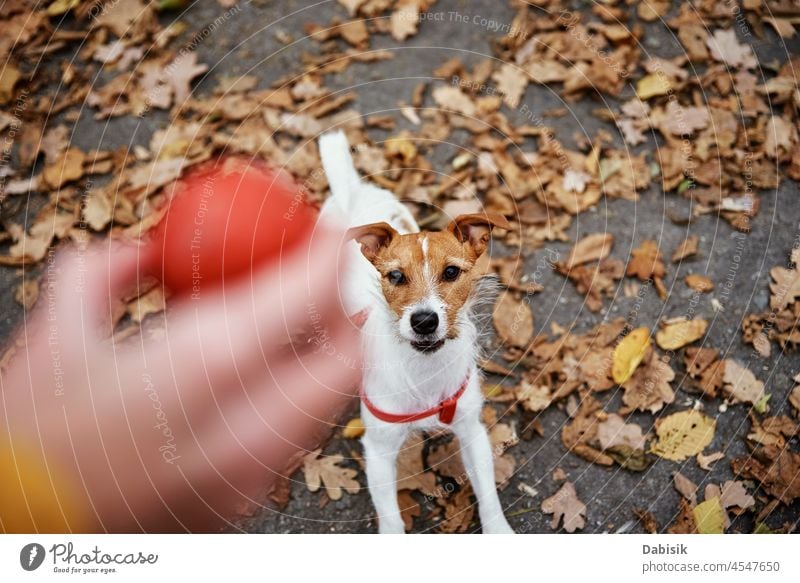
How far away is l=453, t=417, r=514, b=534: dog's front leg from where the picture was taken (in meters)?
3.30

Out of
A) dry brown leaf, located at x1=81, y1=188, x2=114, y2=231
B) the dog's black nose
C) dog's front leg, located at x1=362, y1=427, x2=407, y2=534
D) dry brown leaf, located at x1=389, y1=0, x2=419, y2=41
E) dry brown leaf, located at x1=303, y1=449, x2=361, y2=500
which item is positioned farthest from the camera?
dry brown leaf, located at x1=389, y1=0, x2=419, y2=41

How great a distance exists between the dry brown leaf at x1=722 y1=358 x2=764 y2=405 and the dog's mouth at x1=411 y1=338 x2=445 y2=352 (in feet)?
6.57

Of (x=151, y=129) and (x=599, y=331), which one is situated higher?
(x=151, y=129)

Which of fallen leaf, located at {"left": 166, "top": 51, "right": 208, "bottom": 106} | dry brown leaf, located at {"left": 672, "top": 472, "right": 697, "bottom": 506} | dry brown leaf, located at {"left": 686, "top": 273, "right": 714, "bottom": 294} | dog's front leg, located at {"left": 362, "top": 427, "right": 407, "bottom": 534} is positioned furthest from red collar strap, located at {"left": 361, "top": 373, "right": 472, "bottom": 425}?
fallen leaf, located at {"left": 166, "top": 51, "right": 208, "bottom": 106}

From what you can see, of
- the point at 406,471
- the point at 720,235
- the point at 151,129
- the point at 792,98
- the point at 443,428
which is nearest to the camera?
the point at 443,428

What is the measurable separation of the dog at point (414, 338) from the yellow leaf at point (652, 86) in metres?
2.37

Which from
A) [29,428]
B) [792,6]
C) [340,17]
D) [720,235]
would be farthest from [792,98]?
[29,428]

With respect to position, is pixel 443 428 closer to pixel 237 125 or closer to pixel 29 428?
pixel 29 428

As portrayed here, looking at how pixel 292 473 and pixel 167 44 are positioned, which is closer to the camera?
pixel 292 473

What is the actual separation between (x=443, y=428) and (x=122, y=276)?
2.36m

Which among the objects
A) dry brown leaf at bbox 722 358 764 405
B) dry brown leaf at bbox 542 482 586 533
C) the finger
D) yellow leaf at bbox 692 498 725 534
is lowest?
yellow leaf at bbox 692 498 725 534

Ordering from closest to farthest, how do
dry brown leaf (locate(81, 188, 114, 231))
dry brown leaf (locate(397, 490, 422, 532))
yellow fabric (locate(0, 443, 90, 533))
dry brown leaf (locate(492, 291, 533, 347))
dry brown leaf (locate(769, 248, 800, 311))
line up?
yellow fabric (locate(0, 443, 90, 533)) → dry brown leaf (locate(397, 490, 422, 532)) → dry brown leaf (locate(769, 248, 800, 311)) → dry brown leaf (locate(492, 291, 533, 347)) → dry brown leaf (locate(81, 188, 114, 231))

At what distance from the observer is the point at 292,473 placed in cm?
360

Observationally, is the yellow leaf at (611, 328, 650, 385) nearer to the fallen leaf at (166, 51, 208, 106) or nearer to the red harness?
the red harness
